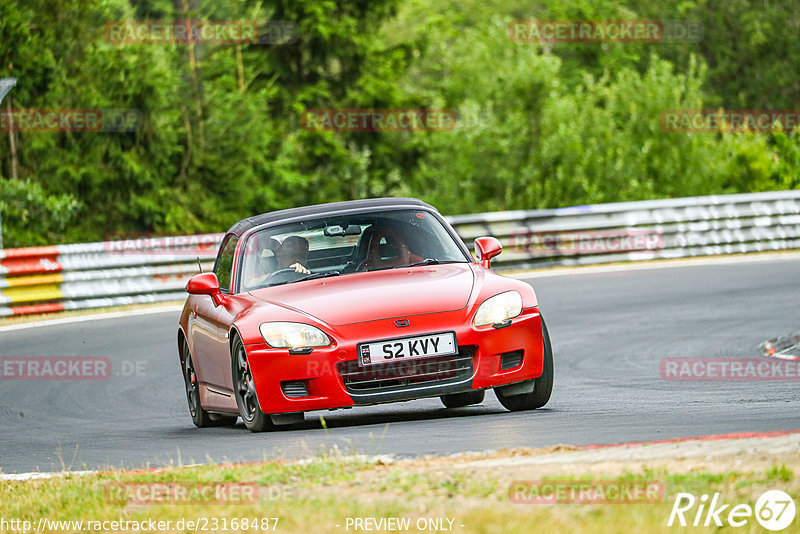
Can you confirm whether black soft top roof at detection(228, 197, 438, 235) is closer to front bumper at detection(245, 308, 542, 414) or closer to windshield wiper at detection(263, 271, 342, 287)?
windshield wiper at detection(263, 271, 342, 287)

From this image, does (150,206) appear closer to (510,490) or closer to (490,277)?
(490,277)

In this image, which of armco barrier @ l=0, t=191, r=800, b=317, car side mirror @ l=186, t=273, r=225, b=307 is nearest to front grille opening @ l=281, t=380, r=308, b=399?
car side mirror @ l=186, t=273, r=225, b=307

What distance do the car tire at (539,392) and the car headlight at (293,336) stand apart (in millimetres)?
1305

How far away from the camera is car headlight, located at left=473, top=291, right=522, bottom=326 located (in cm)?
840

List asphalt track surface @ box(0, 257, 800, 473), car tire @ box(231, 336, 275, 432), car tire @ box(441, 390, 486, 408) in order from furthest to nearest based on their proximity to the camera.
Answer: car tire @ box(441, 390, 486, 408)
car tire @ box(231, 336, 275, 432)
asphalt track surface @ box(0, 257, 800, 473)

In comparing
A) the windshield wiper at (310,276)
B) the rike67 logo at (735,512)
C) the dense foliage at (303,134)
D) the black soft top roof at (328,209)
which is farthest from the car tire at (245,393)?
the dense foliage at (303,134)

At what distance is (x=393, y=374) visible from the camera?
8.25 metres

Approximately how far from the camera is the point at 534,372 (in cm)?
866

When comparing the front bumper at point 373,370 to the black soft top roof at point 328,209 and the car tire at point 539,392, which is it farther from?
the black soft top roof at point 328,209

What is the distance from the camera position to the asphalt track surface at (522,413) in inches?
299

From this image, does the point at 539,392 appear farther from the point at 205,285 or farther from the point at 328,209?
the point at 205,285

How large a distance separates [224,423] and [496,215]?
12.9 m

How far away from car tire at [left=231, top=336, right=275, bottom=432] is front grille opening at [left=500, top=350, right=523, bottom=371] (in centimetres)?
153

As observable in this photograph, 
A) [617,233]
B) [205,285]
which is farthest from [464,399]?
[617,233]
